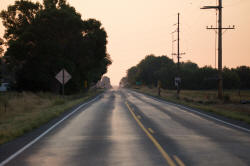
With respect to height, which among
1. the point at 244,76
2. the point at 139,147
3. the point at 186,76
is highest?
the point at 244,76

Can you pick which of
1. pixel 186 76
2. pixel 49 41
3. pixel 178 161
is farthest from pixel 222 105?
pixel 186 76

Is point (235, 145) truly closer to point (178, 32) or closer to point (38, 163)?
point (38, 163)

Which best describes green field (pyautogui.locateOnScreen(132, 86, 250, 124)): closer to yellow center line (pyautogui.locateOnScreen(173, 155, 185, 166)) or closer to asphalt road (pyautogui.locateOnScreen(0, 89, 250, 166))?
asphalt road (pyautogui.locateOnScreen(0, 89, 250, 166))

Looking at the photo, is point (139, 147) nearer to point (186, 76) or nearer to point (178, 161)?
point (178, 161)

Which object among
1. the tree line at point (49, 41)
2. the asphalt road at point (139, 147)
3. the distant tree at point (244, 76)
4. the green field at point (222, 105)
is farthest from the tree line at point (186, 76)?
the asphalt road at point (139, 147)

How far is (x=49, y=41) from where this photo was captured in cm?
4528

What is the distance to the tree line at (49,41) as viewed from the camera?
1775 inches

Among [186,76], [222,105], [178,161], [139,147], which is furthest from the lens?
[186,76]

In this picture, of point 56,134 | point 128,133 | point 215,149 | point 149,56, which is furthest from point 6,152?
point 149,56

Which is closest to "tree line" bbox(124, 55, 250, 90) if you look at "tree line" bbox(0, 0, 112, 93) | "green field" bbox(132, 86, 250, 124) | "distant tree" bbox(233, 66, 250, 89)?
"distant tree" bbox(233, 66, 250, 89)

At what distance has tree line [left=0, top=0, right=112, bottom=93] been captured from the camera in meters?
45.1

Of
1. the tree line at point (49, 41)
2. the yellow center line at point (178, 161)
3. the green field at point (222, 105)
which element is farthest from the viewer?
the tree line at point (49, 41)

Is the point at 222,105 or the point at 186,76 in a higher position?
the point at 186,76

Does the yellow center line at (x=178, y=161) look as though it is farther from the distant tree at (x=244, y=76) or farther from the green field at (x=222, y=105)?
the distant tree at (x=244, y=76)
